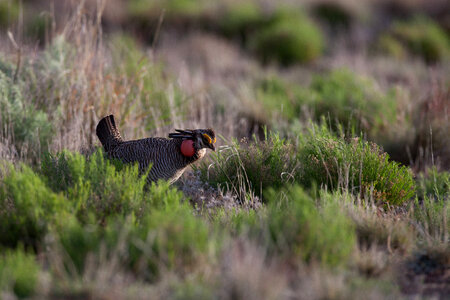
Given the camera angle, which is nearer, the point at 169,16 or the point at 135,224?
the point at 135,224

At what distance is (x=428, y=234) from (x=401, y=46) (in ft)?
32.3

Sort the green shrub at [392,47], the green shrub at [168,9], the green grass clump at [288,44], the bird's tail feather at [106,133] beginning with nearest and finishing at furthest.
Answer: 1. the bird's tail feather at [106,133]
2. the green grass clump at [288,44]
3. the green shrub at [392,47]
4. the green shrub at [168,9]

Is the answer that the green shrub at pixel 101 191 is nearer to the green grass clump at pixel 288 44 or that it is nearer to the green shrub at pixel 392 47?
the green grass clump at pixel 288 44

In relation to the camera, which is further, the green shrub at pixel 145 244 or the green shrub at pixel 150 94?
the green shrub at pixel 150 94

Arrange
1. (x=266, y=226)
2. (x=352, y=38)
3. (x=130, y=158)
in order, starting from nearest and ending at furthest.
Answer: (x=266, y=226) < (x=130, y=158) < (x=352, y=38)

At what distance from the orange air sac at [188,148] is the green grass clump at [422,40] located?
886cm

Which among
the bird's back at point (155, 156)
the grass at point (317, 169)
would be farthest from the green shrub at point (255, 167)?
the bird's back at point (155, 156)

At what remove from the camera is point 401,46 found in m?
12.6

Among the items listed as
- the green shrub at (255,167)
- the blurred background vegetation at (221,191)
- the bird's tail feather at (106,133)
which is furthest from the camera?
the bird's tail feather at (106,133)

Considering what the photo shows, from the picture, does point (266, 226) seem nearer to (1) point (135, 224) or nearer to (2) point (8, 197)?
(1) point (135, 224)

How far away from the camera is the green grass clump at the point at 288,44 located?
11930 mm

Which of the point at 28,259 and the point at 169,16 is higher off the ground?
the point at 169,16

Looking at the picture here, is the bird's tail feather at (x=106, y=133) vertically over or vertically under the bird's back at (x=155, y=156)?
over

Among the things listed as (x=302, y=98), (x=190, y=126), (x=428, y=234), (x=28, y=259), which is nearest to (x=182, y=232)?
(x=28, y=259)
